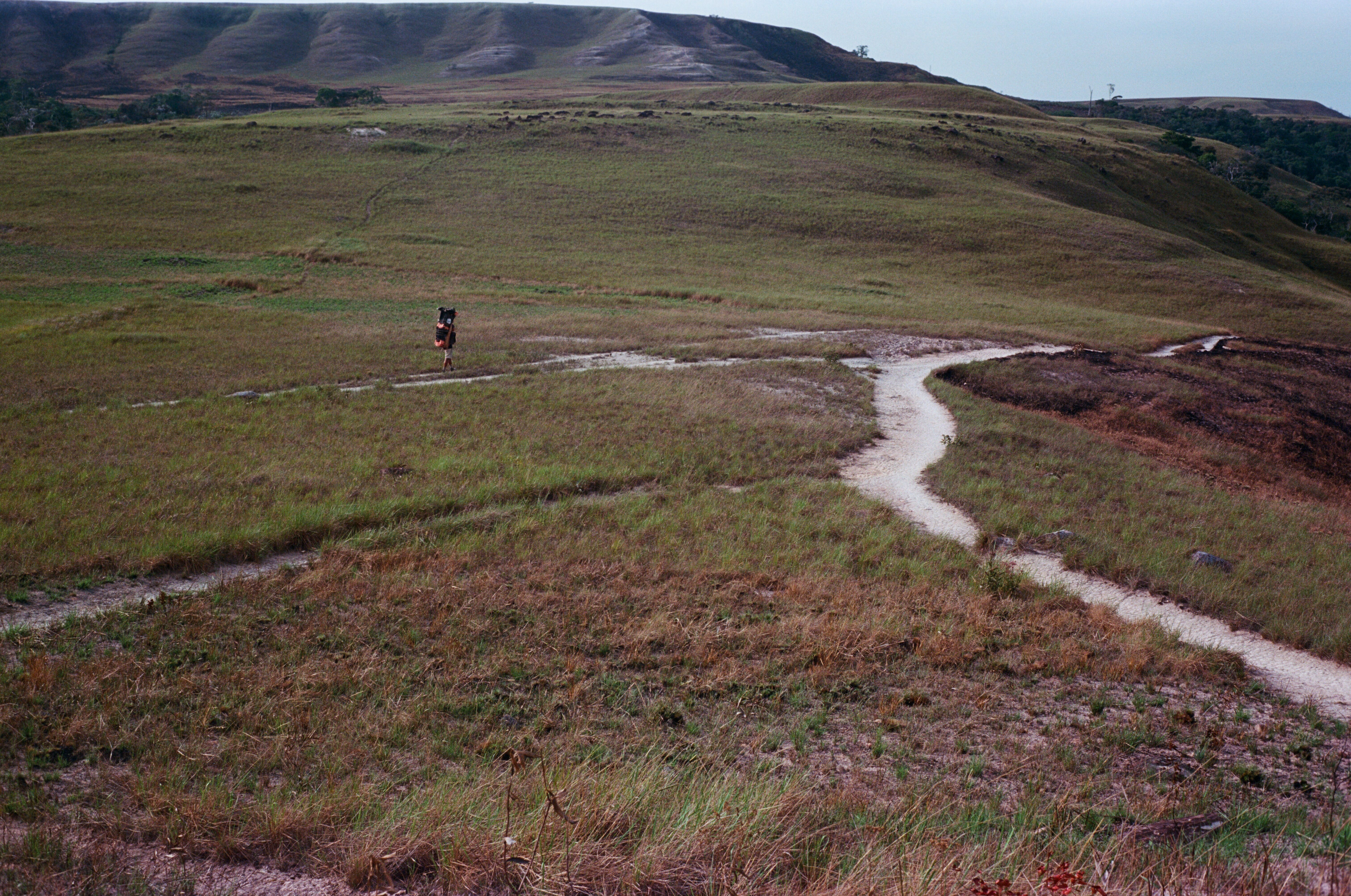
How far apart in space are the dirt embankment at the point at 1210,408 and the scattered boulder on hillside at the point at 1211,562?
5.25 metres

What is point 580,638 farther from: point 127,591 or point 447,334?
point 447,334

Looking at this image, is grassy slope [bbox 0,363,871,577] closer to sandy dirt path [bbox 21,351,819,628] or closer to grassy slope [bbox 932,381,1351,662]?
sandy dirt path [bbox 21,351,819,628]

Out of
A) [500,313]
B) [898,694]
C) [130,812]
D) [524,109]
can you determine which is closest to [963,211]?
[500,313]

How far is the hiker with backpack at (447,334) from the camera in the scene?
21672 mm

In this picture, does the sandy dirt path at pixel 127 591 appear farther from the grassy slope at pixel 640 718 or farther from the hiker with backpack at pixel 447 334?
the hiker with backpack at pixel 447 334

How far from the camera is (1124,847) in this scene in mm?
4629

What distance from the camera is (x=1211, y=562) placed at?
12258mm

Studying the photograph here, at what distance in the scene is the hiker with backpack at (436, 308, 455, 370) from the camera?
71.1ft

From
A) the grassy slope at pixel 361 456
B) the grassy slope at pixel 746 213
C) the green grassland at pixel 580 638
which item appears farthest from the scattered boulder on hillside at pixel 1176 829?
the grassy slope at pixel 746 213

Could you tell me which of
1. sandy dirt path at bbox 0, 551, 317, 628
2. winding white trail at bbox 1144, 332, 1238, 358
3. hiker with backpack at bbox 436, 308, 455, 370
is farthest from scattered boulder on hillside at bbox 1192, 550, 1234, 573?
winding white trail at bbox 1144, 332, 1238, 358

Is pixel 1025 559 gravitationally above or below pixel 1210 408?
below

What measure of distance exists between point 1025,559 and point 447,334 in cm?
1559

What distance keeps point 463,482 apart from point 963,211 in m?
57.2

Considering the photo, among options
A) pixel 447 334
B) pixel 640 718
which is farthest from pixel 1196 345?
pixel 640 718
